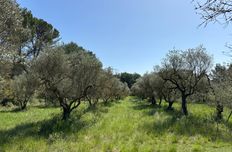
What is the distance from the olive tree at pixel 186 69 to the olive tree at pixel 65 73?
982 cm

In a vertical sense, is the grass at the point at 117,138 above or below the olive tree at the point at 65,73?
below

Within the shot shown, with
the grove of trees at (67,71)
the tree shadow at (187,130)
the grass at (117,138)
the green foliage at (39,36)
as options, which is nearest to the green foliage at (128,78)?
the green foliage at (39,36)

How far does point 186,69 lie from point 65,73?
14.4 m

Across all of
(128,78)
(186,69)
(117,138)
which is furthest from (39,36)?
(128,78)

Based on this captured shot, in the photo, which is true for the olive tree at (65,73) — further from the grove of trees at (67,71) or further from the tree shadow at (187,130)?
the tree shadow at (187,130)

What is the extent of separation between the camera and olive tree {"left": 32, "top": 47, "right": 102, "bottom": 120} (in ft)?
74.4

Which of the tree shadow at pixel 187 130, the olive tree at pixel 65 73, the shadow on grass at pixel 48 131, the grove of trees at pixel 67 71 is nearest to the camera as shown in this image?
the grove of trees at pixel 67 71

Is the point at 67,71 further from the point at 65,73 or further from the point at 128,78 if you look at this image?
the point at 128,78

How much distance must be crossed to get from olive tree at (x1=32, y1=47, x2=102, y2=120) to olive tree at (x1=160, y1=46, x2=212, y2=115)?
9820mm

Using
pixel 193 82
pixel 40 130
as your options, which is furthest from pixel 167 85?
pixel 40 130

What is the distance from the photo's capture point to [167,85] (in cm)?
3997

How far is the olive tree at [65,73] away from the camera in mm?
22672

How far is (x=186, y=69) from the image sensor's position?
3191 cm

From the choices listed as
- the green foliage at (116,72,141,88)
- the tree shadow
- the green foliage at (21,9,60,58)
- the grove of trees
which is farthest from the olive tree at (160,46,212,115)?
the green foliage at (116,72,141,88)
